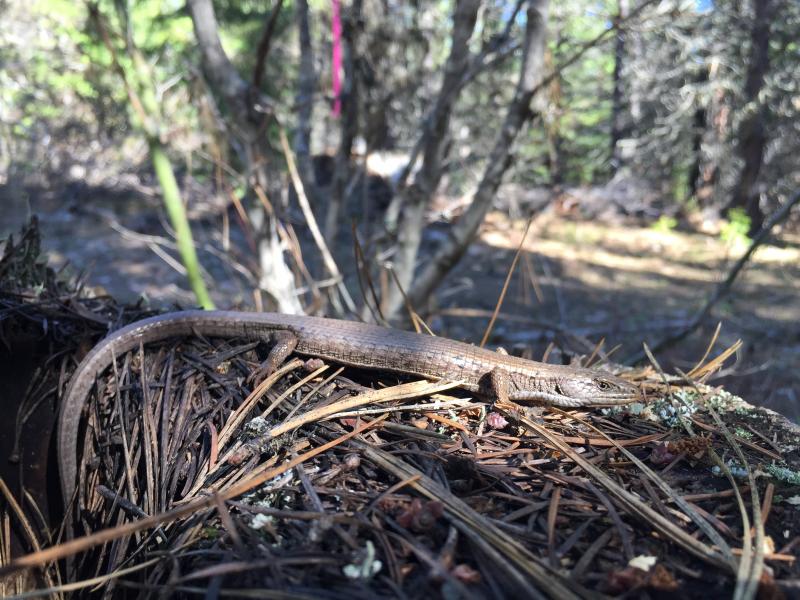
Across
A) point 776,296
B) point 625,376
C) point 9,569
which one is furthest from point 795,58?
point 9,569

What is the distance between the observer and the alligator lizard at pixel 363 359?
2.27m

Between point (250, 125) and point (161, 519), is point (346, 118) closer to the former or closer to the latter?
point (250, 125)

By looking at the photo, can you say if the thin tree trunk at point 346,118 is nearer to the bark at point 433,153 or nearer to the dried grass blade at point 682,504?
the bark at point 433,153

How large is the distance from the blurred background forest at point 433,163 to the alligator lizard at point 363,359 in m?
0.86

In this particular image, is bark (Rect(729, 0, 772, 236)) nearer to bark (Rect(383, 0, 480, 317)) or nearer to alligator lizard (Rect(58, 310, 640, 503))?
bark (Rect(383, 0, 480, 317))

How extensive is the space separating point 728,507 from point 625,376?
1080mm

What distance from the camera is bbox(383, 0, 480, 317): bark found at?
4767 mm

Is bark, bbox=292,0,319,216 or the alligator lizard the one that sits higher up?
bark, bbox=292,0,319,216

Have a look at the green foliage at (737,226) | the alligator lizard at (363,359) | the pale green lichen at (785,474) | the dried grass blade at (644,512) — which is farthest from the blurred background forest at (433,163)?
the dried grass blade at (644,512)

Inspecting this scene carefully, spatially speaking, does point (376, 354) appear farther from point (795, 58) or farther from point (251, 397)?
point (795, 58)

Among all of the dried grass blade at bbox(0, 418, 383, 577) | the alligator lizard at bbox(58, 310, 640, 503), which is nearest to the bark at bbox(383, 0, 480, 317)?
the alligator lizard at bbox(58, 310, 640, 503)

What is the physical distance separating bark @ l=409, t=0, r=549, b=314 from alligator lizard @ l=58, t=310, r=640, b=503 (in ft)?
8.17

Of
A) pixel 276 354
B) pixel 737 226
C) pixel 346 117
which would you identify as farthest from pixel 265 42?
pixel 737 226

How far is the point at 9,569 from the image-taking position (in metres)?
1.17
